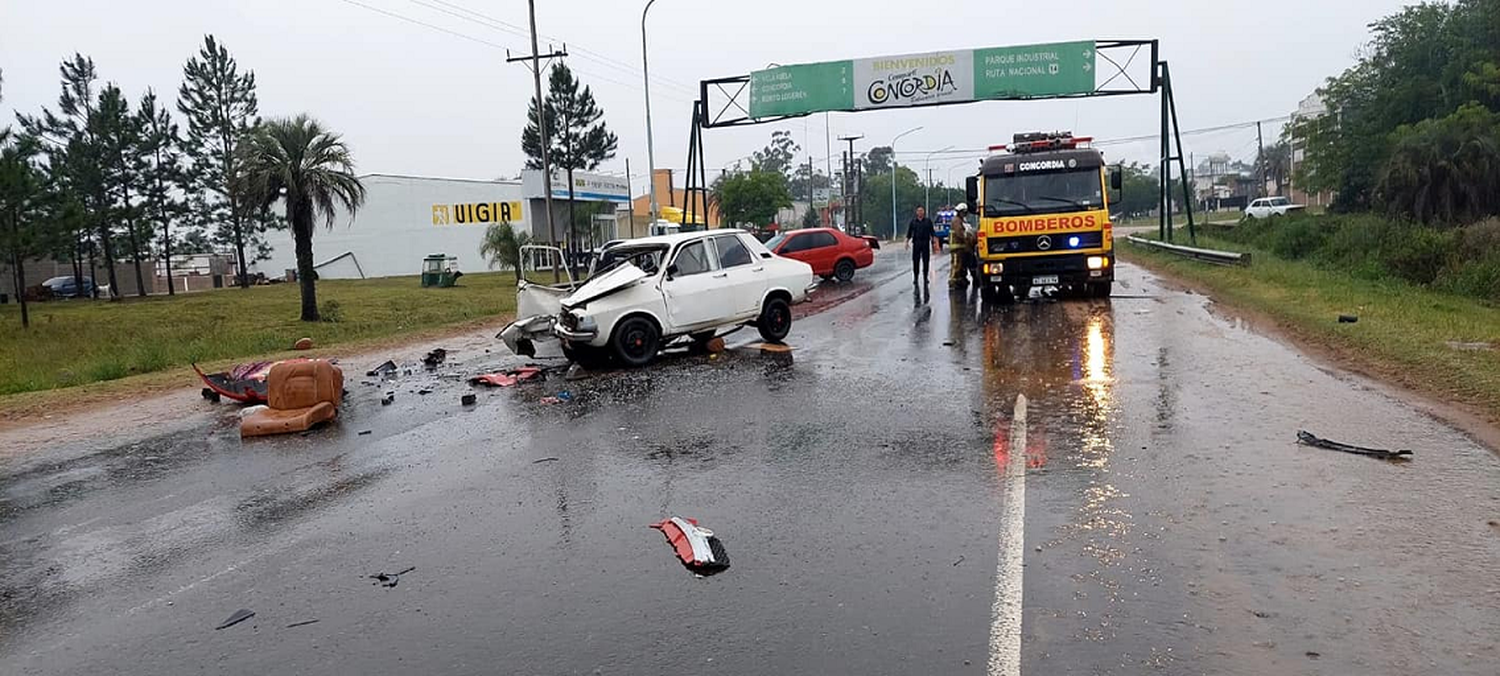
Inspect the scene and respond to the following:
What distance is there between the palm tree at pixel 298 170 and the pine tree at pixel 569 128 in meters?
29.7

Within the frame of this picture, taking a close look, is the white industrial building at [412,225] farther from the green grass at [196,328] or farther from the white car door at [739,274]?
the white car door at [739,274]

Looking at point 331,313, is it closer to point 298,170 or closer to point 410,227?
point 298,170

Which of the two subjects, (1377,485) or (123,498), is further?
(123,498)

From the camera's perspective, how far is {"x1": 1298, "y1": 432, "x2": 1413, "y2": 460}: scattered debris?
6859 mm

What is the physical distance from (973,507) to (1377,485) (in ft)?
8.14

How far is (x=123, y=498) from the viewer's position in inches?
284

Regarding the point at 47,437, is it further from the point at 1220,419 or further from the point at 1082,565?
the point at 1220,419

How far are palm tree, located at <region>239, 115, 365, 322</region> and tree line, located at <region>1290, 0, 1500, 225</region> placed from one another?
3840 cm

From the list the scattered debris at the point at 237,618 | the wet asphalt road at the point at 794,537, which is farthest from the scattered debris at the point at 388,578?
the scattered debris at the point at 237,618

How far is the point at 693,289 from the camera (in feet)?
42.9

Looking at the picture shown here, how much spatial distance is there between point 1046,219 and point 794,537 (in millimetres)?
13593

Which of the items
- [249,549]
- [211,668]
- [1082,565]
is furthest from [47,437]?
[1082,565]

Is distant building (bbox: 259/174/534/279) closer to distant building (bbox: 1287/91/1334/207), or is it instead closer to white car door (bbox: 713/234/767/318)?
distant building (bbox: 1287/91/1334/207)

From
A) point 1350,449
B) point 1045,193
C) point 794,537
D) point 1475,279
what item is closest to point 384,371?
point 794,537
